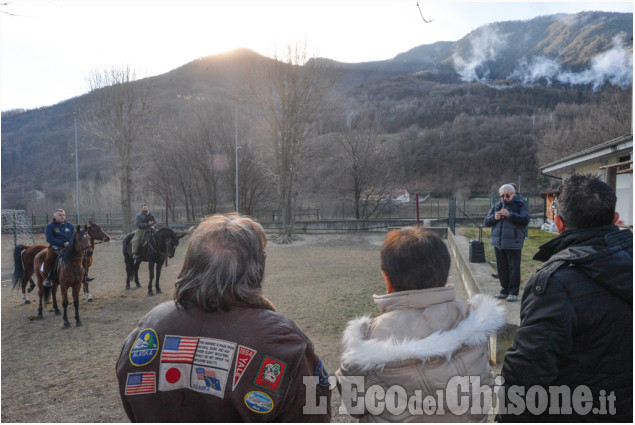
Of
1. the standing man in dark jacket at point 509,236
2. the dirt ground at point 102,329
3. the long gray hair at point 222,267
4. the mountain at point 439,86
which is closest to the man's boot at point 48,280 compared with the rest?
the dirt ground at point 102,329

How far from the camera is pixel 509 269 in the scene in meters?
5.75

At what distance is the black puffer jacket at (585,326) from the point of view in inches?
71.3

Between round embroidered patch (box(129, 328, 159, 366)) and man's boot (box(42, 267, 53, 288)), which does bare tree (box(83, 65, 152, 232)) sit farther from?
round embroidered patch (box(129, 328, 159, 366))

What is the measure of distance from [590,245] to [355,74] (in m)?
200

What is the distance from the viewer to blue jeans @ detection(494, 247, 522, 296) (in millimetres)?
5646

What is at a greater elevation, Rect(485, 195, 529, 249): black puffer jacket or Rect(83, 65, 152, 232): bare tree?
Rect(83, 65, 152, 232): bare tree

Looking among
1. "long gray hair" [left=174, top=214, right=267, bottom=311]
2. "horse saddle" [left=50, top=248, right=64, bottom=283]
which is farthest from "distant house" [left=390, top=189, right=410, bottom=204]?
"long gray hair" [left=174, top=214, right=267, bottom=311]

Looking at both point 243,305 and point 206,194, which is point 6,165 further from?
point 243,305

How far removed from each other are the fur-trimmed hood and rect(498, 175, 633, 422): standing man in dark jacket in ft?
0.85

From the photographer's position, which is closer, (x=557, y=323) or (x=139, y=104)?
(x=557, y=323)

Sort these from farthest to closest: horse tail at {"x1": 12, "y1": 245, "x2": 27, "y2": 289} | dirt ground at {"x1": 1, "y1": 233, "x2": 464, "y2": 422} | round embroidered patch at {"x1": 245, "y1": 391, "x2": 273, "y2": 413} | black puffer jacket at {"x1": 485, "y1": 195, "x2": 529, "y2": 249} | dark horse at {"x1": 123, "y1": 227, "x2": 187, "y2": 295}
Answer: dark horse at {"x1": 123, "y1": 227, "x2": 187, "y2": 295} < horse tail at {"x1": 12, "y1": 245, "x2": 27, "y2": 289} < black puffer jacket at {"x1": 485, "y1": 195, "x2": 529, "y2": 249} < dirt ground at {"x1": 1, "y1": 233, "x2": 464, "y2": 422} < round embroidered patch at {"x1": 245, "y1": 391, "x2": 273, "y2": 413}

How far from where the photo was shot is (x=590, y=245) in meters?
1.98

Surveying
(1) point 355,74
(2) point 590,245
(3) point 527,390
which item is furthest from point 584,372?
(1) point 355,74

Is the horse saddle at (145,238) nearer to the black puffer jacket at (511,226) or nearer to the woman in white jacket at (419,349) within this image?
the black puffer jacket at (511,226)
